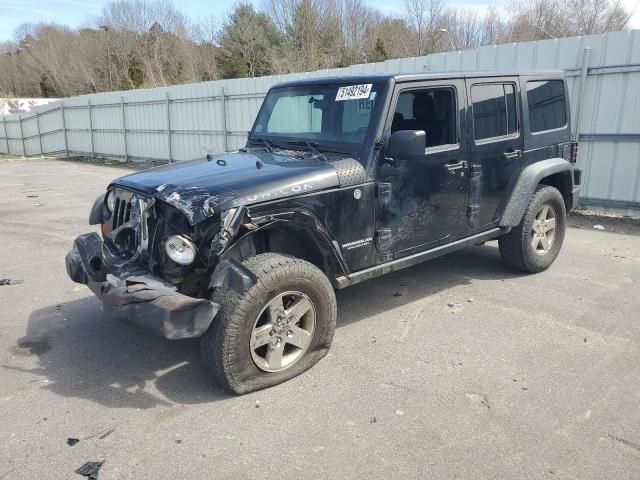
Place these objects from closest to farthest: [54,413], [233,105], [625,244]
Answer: [54,413]
[625,244]
[233,105]

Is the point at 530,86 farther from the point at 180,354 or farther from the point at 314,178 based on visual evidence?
the point at 180,354

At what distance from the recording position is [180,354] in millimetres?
3953

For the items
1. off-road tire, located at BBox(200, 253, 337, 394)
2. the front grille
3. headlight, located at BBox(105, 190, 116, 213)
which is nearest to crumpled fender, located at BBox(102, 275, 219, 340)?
off-road tire, located at BBox(200, 253, 337, 394)

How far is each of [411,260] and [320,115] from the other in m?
1.42

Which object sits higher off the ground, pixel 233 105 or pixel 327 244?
pixel 233 105

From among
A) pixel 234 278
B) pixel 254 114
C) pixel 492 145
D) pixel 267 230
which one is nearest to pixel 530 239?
pixel 492 145

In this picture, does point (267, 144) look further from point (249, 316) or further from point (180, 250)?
point (249, 316)

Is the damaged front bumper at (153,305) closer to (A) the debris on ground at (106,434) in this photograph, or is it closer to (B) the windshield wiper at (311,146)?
(A) the debris on ground at (106,434)

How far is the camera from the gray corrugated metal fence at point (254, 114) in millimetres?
8062

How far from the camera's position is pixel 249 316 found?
3221 millimetres

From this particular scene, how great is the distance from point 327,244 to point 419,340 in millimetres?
1118

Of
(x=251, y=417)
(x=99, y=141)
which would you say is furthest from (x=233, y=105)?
(x=251, y=417)

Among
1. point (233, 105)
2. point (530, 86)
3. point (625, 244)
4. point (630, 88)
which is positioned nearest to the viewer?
point (530, 86)

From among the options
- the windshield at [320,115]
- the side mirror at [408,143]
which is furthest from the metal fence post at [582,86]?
the side mirror at [408,143]
